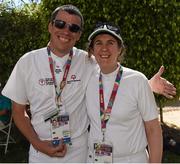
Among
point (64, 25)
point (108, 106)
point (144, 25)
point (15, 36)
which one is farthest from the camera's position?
point (15, 36)

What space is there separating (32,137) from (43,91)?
38 cm

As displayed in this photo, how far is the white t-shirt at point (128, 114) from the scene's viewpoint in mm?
3113

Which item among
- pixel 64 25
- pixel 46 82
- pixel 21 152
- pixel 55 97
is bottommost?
pixel 21 152

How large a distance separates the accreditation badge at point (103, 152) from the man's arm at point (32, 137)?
279 millimetres

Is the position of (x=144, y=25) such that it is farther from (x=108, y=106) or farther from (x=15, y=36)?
(x=108, y=106)

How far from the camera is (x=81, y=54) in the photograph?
11.9 ft

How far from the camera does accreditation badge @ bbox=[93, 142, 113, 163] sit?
3.11m

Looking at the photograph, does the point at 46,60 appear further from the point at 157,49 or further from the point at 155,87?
the point at 157,49

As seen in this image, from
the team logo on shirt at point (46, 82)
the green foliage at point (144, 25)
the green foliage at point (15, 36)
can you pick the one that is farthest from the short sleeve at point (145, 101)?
the green foliage at point (15, 36)

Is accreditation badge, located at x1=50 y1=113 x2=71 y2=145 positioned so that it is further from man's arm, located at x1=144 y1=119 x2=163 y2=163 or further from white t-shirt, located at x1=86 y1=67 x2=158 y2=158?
man's arm, located at x1=144 y1=119 x2=163 y2=163

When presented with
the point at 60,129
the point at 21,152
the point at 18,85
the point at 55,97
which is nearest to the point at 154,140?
the point at 60,129

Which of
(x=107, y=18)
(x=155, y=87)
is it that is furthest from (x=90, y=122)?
(x=107, y=18)

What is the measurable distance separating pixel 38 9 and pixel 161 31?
248 centimetres

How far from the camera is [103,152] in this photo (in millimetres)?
3113
